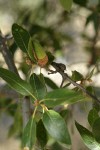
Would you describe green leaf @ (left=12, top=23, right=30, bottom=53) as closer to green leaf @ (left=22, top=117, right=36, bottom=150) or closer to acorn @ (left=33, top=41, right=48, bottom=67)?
acorn @ (left=33, top=41, right=48, bottom=67)

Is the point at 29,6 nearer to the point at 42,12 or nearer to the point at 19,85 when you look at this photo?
the point at 42,12

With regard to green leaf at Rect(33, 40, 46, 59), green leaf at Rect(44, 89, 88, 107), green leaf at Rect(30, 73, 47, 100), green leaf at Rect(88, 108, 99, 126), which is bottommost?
green leaf at Rect(88, 108, 99, 126)

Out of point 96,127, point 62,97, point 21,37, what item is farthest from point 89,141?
point 21,37

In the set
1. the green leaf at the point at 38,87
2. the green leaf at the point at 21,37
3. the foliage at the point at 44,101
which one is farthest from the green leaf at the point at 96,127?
the green leaf at the point at 21,37

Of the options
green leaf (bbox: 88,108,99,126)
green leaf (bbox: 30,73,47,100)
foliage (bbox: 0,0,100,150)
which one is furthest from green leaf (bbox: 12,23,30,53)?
green leaf (bbox: 88,108,99,126)

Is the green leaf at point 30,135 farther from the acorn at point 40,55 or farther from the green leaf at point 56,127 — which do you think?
the acorn at point 40,55

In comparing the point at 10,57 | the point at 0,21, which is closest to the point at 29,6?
the point at 0,21
